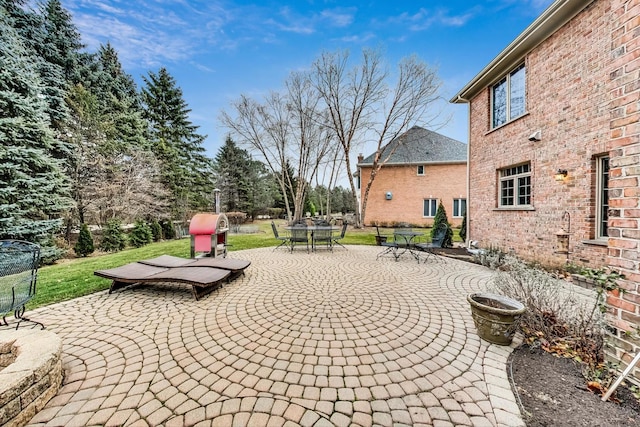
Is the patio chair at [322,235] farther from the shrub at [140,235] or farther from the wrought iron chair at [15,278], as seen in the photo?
the shrub at [140,235]

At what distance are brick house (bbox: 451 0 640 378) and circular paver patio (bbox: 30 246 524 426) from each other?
4.78 ft

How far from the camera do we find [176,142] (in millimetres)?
21250

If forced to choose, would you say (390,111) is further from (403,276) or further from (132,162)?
(132,162)

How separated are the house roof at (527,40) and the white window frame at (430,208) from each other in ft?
33.4

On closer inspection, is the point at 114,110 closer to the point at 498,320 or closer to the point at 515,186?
the point at 498,320

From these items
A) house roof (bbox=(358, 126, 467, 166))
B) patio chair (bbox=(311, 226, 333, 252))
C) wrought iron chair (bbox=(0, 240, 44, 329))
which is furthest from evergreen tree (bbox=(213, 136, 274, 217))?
wrought iron chair (bbox=(0, 240, 44, 329))

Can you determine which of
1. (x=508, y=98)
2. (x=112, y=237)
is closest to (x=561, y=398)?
(x=508, y=98)

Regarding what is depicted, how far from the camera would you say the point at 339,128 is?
671 inches

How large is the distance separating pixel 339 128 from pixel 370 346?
16.3 metres

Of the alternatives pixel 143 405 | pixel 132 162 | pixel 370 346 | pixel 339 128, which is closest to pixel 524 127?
pixel 370 346

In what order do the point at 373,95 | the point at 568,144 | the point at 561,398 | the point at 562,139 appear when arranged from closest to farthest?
the point at 561,398, the point at 568,144, the point at 562,139, the point at 373,95

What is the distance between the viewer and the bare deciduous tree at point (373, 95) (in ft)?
48.5

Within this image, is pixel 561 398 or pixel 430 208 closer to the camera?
pixel 561 398

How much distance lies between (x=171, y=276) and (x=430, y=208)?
58.8 ft
